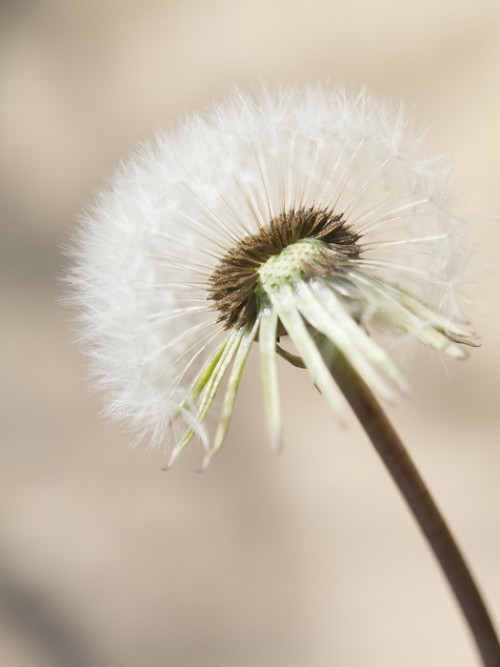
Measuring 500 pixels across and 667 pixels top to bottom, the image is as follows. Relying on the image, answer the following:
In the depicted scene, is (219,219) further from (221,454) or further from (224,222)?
(221,454)

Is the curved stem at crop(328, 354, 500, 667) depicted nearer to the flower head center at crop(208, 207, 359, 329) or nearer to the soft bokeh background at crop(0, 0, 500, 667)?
the flower head center at crop(208, 207, 359, 329)

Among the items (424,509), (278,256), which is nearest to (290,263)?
(278,256)

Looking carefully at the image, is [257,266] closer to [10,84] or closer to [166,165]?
[166,165]

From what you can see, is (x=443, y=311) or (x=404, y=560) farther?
(x=404, y=560)

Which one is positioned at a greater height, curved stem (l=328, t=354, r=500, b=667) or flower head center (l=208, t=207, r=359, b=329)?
flower head center (l=208, t=207, r=359, b=329)

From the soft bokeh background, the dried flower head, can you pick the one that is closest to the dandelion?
the dried flower head

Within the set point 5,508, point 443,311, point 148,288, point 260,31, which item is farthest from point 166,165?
point 5,508

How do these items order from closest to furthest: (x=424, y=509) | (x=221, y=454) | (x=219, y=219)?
1. (x=424, y=509)
2. (x=219, y=219)
3. (x=221, y=454)
